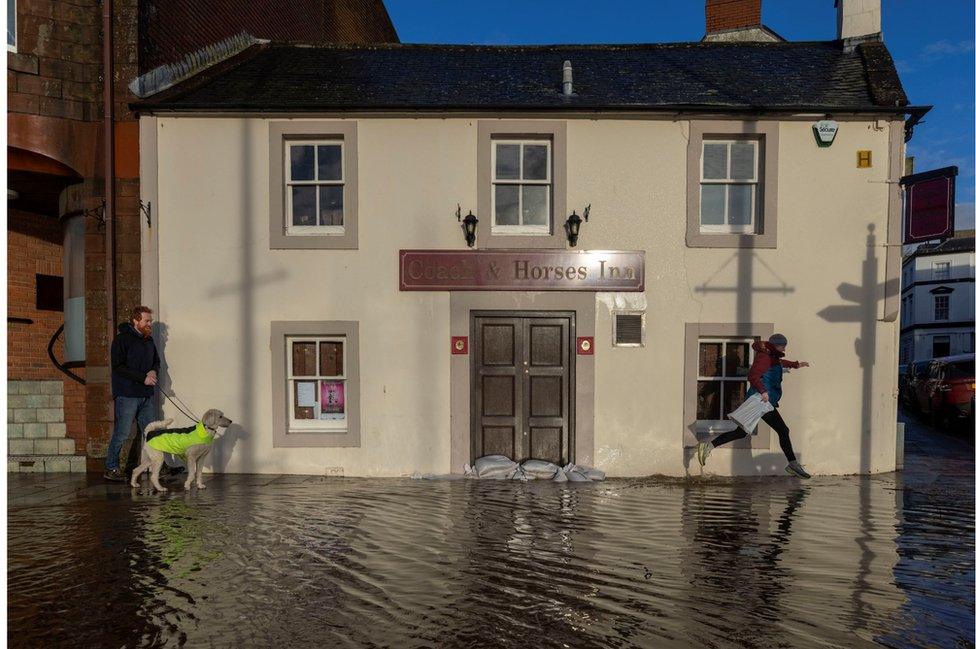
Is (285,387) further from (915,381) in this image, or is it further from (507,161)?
(915,381)

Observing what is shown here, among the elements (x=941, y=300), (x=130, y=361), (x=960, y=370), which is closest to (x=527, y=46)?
(x=130, y=361)

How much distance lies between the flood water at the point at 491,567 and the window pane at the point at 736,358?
1817 millimetres

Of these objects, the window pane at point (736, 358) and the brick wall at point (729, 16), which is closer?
the window pane at point (736, 358)

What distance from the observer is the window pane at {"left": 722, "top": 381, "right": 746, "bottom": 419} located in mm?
8477

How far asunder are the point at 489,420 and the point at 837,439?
502 centimetres

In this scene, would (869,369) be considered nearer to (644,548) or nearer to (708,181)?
(708,181)

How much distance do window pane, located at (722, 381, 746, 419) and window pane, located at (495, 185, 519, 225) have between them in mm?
4008

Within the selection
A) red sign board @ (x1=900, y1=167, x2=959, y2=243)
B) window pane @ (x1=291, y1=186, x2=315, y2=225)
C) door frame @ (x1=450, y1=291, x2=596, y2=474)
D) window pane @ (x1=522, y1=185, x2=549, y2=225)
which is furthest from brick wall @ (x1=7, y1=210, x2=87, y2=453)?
red sign board @ (x1=900, y1=167, x2=959, y2=243)

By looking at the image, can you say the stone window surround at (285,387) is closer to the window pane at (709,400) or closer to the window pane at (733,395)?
the window pane at (709,400)

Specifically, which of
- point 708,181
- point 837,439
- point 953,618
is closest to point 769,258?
point 708,181

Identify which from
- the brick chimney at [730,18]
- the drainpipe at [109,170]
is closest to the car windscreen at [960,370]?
the brick chimney at [730,18]

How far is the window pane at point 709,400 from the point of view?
27.8ft

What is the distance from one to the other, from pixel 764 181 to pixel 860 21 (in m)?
4.30

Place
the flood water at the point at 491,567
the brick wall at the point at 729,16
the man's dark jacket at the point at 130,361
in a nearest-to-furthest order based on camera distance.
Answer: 1. the flood water at the point at 491,567
2. the man's dark jacket at the point at 130,361
3. the brick wall at the point at 729,16
